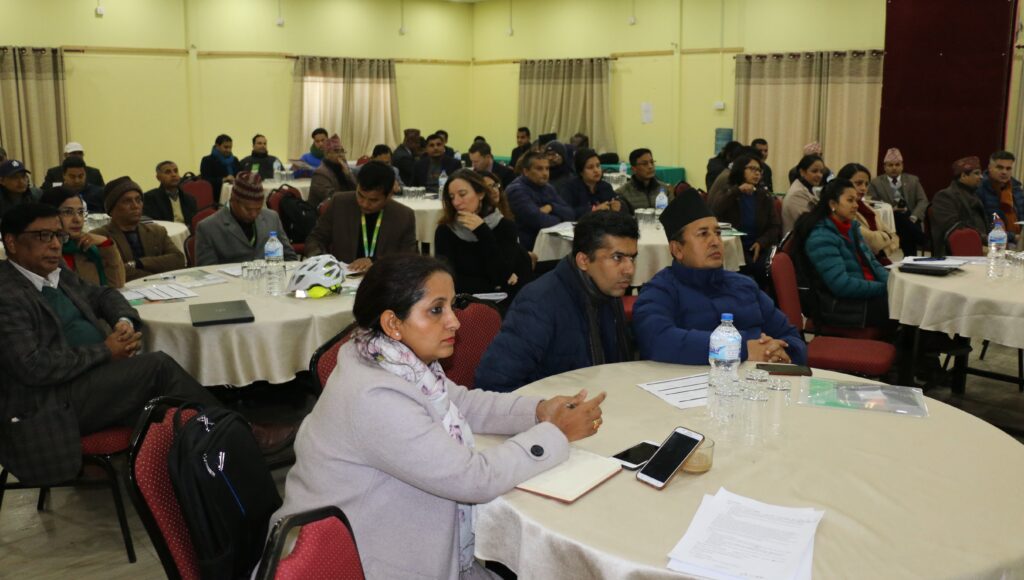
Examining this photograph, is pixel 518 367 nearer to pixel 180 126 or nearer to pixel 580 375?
pixel 580 375

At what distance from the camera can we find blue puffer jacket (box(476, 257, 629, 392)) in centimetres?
Answer: 303

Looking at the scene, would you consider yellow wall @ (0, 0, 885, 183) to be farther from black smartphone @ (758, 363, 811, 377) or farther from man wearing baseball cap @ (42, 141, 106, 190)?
black smartphone @ (758, 363, 811, 377)

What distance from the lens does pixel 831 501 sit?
2084 millimetres

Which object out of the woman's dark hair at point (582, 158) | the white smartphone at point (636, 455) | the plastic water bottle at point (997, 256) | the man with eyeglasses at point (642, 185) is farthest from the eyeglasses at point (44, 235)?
the man with eyeglasses at point (642, 185)

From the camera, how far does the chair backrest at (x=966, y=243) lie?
5906 mm

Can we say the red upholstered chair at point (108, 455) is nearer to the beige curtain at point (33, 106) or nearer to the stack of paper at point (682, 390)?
the stack of paper at point (682, 390)

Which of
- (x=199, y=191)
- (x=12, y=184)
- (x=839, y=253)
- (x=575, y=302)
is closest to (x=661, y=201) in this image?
(x=839, y=253)

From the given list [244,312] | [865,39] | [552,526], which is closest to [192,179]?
[244,312]

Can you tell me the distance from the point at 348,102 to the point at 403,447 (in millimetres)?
13346

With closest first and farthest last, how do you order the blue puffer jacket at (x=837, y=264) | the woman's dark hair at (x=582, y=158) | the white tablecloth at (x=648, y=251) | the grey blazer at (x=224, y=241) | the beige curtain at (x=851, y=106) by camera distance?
1. the blue puffer jacket at (x=837, y=264)
2. the grey blazer at (x=224, y=241)
3. the white tablecloth at (x=648, y=251)
4. the woman's dark hair at (x=582, y=158)
5. the beige curtain at (x=851, y=106)

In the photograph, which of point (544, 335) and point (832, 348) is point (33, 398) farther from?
point (832, 348)

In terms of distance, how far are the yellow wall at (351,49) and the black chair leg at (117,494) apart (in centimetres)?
992

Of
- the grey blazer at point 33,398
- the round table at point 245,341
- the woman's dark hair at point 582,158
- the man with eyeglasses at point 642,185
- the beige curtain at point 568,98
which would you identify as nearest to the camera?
the grey blazer at point 33,398

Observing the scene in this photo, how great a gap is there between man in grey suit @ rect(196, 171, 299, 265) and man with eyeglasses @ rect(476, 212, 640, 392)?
2.80 m
